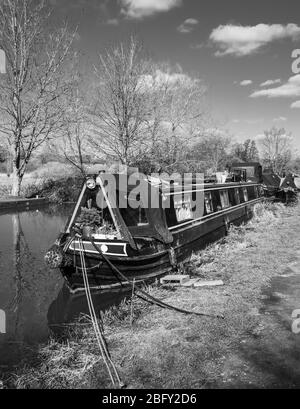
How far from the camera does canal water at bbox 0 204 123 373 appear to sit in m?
5.62

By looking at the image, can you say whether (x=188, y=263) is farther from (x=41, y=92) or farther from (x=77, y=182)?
(x=77, y=182)

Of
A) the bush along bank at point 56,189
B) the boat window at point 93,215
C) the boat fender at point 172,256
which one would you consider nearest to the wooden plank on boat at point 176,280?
the boat fender at point 172,256

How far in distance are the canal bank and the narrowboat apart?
888 mm

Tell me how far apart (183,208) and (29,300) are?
4.26 meters

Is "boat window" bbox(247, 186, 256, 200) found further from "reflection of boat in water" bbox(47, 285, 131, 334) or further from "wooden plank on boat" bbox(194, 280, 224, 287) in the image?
"reflection of boat in water" bbox(47, 285, 131, 334)

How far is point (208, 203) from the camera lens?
11.4 meters

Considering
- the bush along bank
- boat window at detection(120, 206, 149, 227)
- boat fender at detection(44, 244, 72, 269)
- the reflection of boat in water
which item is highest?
the bush along bank

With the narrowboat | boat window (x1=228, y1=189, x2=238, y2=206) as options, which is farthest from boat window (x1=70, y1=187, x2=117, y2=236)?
boat window (x1=228, y1=189, x2=238, y2=206)

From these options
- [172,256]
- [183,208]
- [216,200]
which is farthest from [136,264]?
[216,200]

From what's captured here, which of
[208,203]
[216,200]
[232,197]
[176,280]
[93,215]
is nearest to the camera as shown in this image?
[176,280]

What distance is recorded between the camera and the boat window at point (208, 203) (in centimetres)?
1120

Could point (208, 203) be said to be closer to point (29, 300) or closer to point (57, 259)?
point (57, 259)

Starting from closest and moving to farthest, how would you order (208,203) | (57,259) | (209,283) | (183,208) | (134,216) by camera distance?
(209,283), (57,259), (134,216), (183,208), (208,203)
